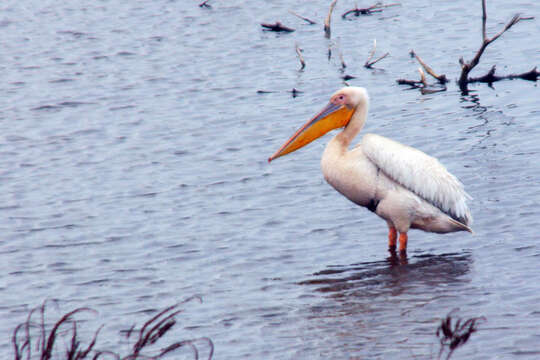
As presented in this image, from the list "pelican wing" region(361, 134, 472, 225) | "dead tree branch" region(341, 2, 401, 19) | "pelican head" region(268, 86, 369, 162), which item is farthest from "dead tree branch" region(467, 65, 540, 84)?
Answer: "pelican wing" region(361, 134, 472, 225)

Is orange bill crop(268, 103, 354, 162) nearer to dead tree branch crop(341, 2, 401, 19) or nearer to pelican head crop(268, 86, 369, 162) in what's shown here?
pelican head crop(268, 86, 369, 162)

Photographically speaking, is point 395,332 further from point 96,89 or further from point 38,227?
point 96,89

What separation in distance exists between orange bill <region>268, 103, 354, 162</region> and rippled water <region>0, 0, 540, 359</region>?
2.52ft

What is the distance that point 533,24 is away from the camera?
16.2m

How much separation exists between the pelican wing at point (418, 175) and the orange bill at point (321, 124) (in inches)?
21.6

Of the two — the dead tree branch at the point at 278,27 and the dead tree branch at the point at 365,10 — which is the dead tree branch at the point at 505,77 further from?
the dead tree branch at the point at 278,27

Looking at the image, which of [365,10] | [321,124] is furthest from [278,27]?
[321,124]

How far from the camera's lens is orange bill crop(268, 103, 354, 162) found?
317 inches

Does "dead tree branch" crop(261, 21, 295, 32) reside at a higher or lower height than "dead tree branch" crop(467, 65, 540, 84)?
lower

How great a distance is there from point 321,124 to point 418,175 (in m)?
1.05

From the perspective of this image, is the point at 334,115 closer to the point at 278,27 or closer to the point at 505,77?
the point at 505,77

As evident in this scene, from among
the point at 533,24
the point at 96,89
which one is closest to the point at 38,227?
the point at 96,89

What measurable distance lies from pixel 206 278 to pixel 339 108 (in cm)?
184

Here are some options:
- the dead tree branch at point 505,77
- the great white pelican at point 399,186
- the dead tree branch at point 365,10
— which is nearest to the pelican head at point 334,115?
the great white pelican at point 399,186
